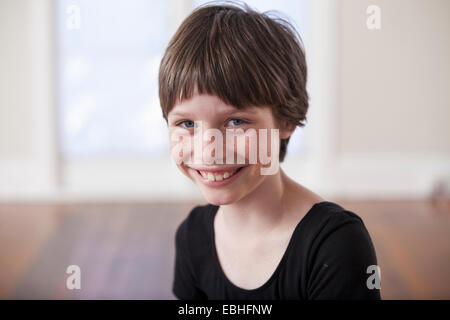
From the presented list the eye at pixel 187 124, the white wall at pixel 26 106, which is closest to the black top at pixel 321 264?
the eye at pixel 187 124

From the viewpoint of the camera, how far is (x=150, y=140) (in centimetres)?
215

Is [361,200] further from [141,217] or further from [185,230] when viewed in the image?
[141,217]

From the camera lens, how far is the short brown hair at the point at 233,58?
2.24 feet

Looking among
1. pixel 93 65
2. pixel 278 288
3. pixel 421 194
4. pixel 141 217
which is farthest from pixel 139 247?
pixel 278 288

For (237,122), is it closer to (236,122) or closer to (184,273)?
(236,122)

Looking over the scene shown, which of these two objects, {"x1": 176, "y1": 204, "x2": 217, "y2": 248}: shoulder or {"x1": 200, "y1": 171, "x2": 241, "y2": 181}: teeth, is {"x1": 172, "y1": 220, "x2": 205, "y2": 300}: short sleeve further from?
{"x1": 200, "y1": 171, "x2": 241, "y2": 181}: teeth

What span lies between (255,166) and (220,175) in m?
0.05

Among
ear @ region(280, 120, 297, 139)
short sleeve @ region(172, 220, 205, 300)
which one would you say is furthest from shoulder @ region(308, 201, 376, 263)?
short sleeve @ region(172, 220, 205, 300)

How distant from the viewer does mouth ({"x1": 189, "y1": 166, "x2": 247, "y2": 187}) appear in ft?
2.39

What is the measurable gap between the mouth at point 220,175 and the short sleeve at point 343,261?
137mm

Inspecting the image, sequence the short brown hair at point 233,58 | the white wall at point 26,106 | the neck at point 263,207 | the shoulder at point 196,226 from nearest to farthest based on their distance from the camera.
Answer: the short brown hair at point 233,58, the neck at point 263,207, the shoulder at point 196,226, the white wall at point 26,106

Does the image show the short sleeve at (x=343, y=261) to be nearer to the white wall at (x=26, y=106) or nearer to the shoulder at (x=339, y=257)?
the shoulder at (x=339, y=257)

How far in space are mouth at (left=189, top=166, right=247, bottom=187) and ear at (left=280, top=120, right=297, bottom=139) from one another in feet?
0.27

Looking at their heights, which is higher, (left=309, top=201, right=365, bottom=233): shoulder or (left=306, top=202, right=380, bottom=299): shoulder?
(left=309, top=201, right=365, bottom=233): shoulder
